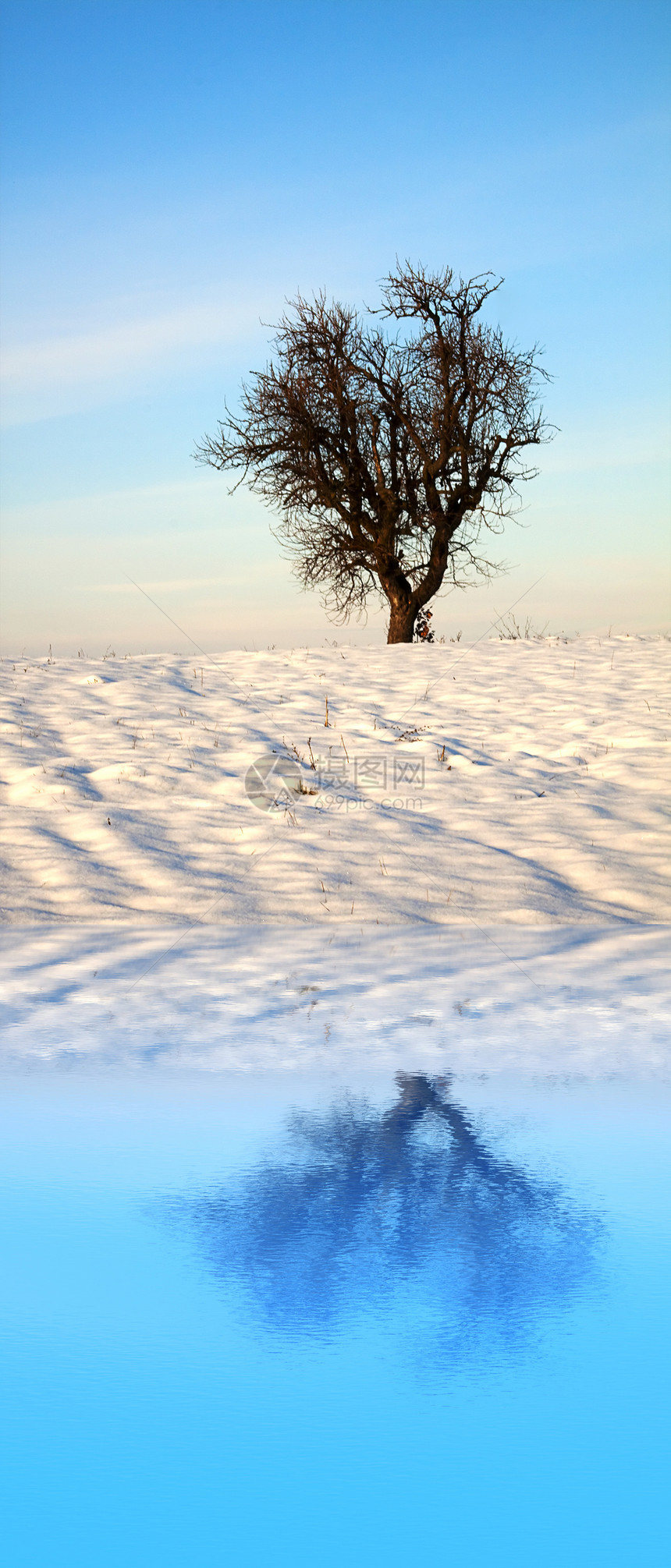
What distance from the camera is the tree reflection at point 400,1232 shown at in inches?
91.7

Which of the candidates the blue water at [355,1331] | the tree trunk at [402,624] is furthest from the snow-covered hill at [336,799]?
the tree trunk at [402,624]

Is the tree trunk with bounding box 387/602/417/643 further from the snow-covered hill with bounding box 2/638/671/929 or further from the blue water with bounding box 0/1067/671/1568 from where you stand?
the blue water with bounding box 0/1067/671/1568

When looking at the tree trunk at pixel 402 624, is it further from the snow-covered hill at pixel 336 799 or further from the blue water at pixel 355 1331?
the blue water at pixel 355 1331

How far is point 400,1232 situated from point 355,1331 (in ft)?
1.49

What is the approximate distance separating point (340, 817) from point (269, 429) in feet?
48.8

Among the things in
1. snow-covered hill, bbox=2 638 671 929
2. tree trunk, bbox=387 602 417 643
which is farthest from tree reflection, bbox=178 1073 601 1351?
tree trunk, bbox=387 602 417 643

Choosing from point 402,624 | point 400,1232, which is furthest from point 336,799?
point 402,624

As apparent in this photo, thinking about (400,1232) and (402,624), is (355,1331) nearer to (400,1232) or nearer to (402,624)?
(400,1232)

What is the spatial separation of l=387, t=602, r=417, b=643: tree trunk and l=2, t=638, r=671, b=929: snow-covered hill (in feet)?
24.0

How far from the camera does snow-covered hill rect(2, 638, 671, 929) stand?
Result: 7004 millimetres

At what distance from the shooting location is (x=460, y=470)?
69.3ft

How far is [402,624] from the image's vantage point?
21594mm

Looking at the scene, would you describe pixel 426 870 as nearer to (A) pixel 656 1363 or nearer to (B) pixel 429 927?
(B) pixel 429 927

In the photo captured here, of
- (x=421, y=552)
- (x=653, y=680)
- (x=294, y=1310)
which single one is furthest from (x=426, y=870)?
(x=421, y=552)
